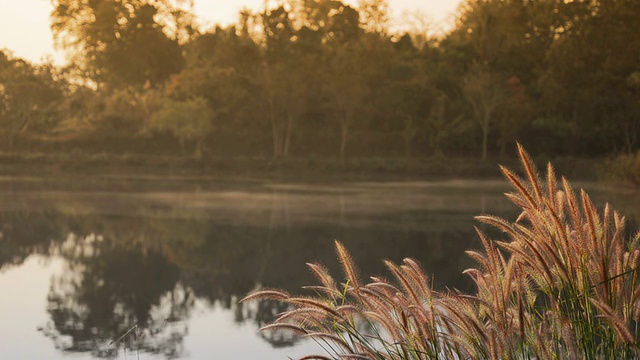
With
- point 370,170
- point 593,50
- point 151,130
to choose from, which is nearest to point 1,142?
point 151,130

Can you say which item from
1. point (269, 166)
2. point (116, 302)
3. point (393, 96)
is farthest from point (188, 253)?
point (393, 96)

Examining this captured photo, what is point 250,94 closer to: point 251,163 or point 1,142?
point 251,163

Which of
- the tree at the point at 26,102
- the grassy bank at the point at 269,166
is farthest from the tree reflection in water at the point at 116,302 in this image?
the tree at the point at 26,102

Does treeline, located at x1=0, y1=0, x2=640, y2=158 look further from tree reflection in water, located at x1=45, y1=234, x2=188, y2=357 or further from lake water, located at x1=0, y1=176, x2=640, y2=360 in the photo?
tree reflection in water, located at x1=45, y1=234, x2=188, y2=357

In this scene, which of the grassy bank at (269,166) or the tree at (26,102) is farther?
the tree at (26,102)

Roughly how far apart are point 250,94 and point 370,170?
8.40 m

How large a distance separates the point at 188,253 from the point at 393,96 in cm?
3199

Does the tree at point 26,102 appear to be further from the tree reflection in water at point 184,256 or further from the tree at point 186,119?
the tree reflection in water at point 184,256

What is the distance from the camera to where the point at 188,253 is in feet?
44.8

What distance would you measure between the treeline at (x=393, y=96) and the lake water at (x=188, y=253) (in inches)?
575

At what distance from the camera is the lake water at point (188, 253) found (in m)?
7.60

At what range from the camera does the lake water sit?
7598 millimetres

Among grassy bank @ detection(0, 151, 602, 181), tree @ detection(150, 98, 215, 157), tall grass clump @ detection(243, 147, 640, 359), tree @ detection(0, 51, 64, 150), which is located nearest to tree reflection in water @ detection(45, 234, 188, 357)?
tall grass clump @ detection(243, 147, 640, 359)

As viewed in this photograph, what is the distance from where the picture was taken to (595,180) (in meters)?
34.7
